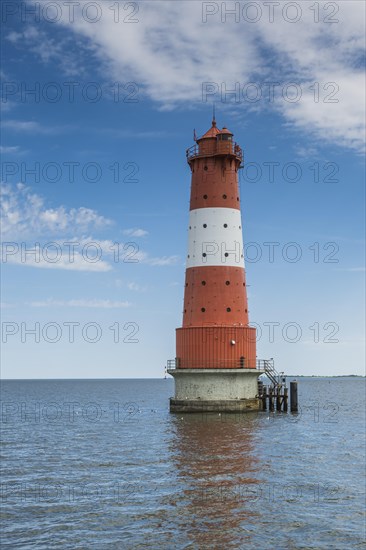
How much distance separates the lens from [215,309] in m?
43.4

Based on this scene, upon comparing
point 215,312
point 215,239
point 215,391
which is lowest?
point 215,391

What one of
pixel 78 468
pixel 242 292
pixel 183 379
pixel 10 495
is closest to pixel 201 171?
pixel 242 292

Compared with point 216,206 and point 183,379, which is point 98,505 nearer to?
point 183,379

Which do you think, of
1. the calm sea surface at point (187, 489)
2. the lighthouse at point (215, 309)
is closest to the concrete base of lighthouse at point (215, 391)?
the lighthouse at point (215, 309)

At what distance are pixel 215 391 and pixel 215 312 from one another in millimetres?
5176

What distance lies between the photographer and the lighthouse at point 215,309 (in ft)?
139

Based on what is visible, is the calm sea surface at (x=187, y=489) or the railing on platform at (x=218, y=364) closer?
the calm sea surface at (x=187, y=489)

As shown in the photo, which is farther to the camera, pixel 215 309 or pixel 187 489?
pixel 215 309

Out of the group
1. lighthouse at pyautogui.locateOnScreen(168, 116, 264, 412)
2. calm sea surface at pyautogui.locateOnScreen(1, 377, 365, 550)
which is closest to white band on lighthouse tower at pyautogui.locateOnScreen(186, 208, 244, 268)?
lighthouse at pyautogui.locateOnScreen(168, 116, 264, 412)

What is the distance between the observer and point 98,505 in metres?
19.3

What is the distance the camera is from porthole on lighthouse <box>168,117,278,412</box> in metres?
42.4

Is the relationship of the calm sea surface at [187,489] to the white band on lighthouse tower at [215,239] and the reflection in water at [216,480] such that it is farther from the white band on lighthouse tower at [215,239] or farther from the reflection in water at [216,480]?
the white band on lighthouse tower at [215,239]

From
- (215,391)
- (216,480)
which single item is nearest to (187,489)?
(216,480)

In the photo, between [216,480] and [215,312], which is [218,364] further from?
[216,480]
